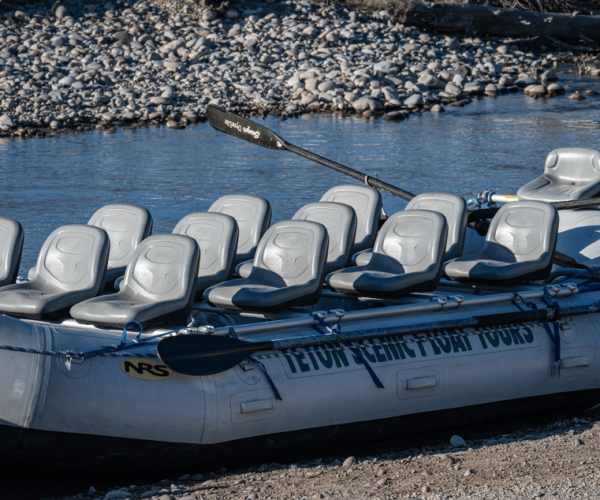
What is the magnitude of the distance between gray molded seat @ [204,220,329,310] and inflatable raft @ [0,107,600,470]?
0.01 meters

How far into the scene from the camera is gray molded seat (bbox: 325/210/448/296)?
6.47 meters

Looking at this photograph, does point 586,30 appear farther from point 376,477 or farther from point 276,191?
point 376,477

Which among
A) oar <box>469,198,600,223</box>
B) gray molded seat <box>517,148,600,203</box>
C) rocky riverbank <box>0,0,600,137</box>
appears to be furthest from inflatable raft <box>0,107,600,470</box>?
rocky riverbank <box>0,0,600,137</box>

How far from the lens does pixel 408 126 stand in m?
20.0

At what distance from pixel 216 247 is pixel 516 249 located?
7.40 ft

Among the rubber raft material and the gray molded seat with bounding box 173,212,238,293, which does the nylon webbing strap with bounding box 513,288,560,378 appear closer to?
the rubber raft material

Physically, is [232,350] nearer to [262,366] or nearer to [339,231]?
[262,366]

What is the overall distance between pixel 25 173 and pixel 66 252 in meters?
10.3

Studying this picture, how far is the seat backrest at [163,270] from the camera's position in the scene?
232 inches

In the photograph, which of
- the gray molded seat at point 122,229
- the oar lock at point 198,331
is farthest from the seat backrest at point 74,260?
the oar lock at point 198,331

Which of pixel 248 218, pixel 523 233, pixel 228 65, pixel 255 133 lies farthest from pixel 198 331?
pixel 228 65

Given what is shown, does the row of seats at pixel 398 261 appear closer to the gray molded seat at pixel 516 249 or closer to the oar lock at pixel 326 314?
the gray molded seat at pixel 516 249

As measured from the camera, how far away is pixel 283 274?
6.39m

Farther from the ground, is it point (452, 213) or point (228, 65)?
point (228, 65)
